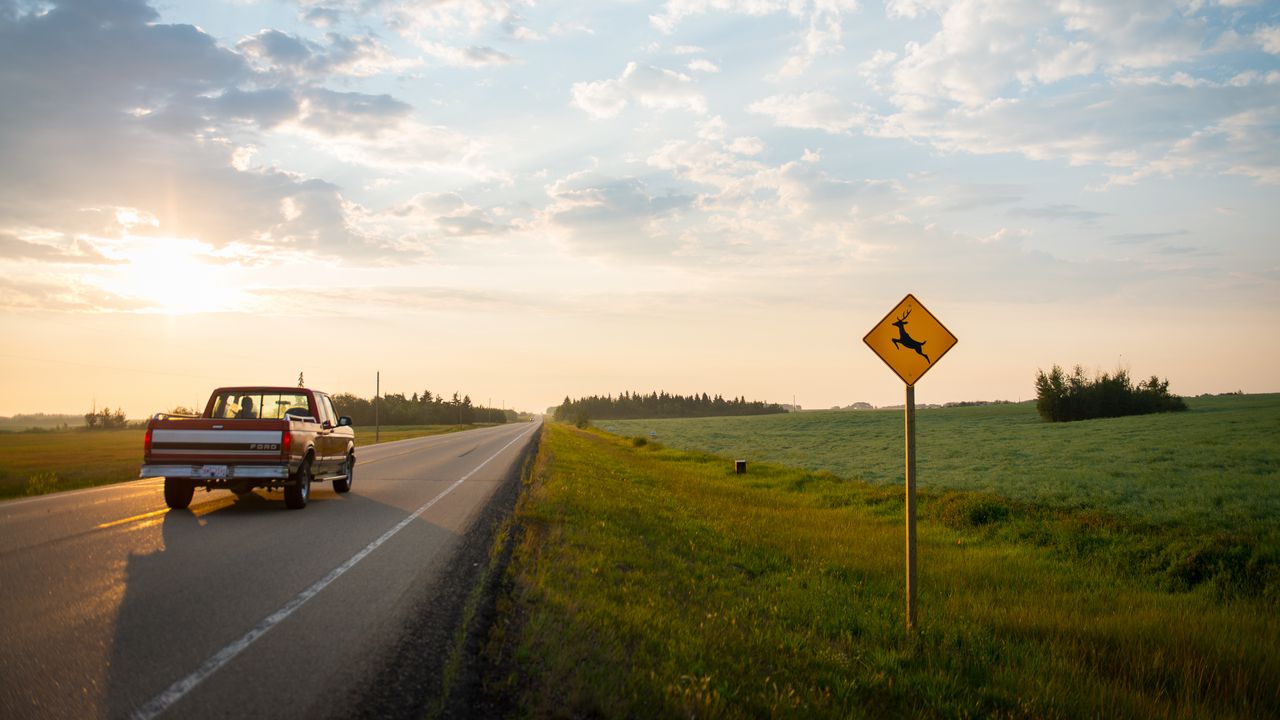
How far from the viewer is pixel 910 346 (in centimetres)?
654

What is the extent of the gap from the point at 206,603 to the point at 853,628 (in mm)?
5842

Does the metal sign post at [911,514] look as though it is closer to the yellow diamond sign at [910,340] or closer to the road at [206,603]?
the yellow diamond sign at [910,340]

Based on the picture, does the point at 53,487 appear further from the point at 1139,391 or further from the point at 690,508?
the point at 1139,391

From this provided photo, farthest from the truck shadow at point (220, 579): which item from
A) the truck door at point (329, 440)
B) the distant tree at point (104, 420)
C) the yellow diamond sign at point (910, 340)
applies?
the distant tree at point (104, 420)

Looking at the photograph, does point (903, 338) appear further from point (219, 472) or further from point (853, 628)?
point (219, 472)

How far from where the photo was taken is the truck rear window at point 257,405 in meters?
14.0

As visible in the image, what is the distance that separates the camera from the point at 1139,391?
74875 millimetres

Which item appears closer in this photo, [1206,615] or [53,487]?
[1206,615]

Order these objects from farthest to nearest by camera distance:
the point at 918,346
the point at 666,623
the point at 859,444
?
the point at 859,444 → the point at 918,346 → the point at 666,623

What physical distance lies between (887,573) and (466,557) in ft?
18.1

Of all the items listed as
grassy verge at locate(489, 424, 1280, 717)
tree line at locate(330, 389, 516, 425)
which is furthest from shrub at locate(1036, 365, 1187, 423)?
tree line at locate(330, 389, 516, 425)

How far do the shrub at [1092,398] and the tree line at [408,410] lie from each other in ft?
316

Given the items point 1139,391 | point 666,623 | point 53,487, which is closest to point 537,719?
point 666,623

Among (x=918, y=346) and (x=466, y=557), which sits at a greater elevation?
(x=918, y=346)
